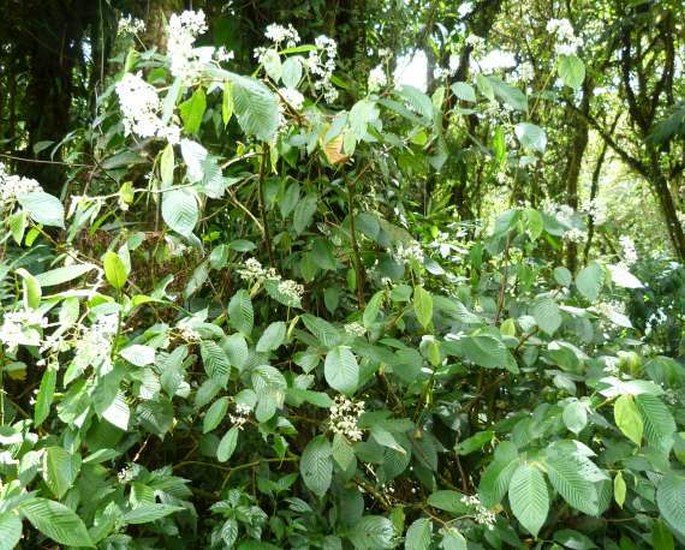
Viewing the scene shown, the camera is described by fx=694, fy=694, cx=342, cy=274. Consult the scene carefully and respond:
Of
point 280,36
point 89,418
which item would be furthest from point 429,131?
point 89,418

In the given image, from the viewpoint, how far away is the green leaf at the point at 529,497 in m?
1.09

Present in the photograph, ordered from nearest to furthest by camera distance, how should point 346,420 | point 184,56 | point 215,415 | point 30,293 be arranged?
point 184,56
point 30,293
point 215,415
point 346,420

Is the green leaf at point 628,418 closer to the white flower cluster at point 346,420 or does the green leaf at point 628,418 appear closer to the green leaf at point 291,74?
the white flower cluster at point 346,420

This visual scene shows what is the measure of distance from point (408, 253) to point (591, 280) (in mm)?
431

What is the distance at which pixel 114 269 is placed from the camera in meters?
1.21

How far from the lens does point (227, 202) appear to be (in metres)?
1.86

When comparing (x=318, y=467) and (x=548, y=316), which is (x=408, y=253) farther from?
(x=318, y=467)

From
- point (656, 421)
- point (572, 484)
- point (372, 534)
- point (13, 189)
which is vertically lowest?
point (372, 534)

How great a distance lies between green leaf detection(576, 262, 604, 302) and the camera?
1468 millimetres

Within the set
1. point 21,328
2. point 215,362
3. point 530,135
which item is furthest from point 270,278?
point 530,135

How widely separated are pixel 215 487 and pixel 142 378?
0.51m

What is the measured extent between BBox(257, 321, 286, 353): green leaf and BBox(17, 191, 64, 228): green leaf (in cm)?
44

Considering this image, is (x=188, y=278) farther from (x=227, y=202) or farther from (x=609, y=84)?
(x=609, y=84)

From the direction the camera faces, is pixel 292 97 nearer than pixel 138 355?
No
